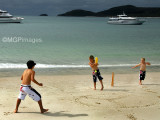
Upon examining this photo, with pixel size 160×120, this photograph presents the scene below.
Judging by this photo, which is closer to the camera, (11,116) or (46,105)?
(11,116)

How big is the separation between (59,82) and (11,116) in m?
5.02

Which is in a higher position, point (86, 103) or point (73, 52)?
point (73, 52)

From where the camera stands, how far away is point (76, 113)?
6789 millimetres

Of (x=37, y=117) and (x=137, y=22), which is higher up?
(x=137, y=22)

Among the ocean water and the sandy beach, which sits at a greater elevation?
the ocean water

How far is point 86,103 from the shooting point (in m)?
7.70

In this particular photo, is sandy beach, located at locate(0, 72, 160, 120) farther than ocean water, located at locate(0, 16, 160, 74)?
No

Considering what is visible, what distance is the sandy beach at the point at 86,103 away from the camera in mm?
6594

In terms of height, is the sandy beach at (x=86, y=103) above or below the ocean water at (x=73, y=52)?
below

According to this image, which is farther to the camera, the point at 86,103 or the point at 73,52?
the point at 73,52

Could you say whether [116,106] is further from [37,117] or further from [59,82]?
[59,82]

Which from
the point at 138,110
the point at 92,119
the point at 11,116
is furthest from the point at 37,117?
the point at 138,110

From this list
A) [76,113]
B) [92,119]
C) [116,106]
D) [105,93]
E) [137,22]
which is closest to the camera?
[92,119]

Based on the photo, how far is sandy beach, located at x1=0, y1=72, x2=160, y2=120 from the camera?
6.59 meters
